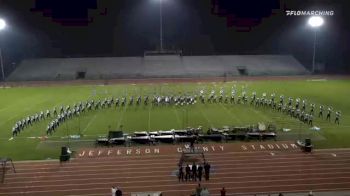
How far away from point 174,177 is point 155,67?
29.7 m

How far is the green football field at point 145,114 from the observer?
17.6 meters

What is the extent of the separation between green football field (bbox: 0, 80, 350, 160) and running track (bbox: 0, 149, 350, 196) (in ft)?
6.20

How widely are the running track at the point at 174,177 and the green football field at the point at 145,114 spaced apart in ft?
6.20

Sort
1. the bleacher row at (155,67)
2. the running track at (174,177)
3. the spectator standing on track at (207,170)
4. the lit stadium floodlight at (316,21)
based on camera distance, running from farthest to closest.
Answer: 1. the lit stadium floodlight at (316,21)
2. the bleacher row at (155,67)
3. the spectator standing on track at (207,170)
4. the running track at (174,177)

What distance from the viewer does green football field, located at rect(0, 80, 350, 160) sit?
1761cm

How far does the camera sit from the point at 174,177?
523 inches

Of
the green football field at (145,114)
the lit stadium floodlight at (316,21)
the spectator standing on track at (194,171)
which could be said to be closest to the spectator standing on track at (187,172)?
the spectator standing on track at (194,171)

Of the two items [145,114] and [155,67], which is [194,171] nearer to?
[145,114]

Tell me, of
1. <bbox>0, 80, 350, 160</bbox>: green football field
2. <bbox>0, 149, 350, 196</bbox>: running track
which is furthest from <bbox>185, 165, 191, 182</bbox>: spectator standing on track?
<bbox>0, 80, 350, 160</bbox>: green football field

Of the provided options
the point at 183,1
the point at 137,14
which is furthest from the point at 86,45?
the point at 183,1

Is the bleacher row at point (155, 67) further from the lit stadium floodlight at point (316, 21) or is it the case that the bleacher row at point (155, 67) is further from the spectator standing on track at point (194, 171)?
the spectator standing on track at point (194, 171)

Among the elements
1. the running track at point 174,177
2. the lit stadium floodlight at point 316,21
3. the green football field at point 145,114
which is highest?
the lit stadium floodlight at point 316,21

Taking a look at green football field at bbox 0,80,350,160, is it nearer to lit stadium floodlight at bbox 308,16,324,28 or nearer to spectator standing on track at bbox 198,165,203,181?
spectator standing on track at bbox 198,165,203,181

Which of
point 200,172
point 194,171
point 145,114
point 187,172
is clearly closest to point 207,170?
point 200,172
